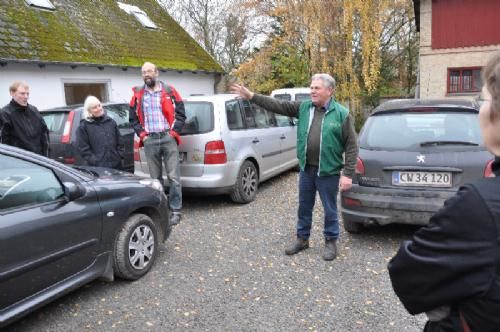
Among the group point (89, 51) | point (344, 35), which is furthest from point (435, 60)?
Result: point (89, 51)

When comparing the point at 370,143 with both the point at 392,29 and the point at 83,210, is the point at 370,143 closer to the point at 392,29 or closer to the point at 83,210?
the point at 83,210

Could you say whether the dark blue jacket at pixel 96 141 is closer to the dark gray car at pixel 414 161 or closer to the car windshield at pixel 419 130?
the dark gray car at pixel 414 161

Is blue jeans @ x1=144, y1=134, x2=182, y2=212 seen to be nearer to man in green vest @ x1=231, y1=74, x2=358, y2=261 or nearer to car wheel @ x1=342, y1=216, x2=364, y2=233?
man in green vest @ x1=231, y1=74, x2=358, y2=261

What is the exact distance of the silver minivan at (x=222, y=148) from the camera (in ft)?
19.1

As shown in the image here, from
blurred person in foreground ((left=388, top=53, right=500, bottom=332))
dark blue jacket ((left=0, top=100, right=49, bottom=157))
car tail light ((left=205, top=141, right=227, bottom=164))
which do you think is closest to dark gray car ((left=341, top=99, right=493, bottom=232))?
car tail light ((left=205, top=141, right=227, bottom=164))

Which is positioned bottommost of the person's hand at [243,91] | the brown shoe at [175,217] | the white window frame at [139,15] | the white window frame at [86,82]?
the brown shoe at [175,217]

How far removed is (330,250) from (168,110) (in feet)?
8.96

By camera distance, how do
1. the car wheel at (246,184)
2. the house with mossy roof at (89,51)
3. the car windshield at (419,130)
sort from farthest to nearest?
the house with mossy roof at (89,51)
the car wheel at (246,184)
the car windshield at (419,130)

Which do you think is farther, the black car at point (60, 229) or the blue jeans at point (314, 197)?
the blue jeans at point (314, 197)

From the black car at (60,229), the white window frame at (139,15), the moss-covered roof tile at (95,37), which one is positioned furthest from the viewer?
the white window frame at (139,15)

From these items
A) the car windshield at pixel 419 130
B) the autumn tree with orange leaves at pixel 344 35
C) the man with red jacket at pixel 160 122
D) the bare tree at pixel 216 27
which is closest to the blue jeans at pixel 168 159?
the man with red jacket at pixel 160 122

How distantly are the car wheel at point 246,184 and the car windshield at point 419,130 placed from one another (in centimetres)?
211

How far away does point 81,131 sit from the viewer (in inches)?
201

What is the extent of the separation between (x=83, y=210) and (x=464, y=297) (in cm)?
290
